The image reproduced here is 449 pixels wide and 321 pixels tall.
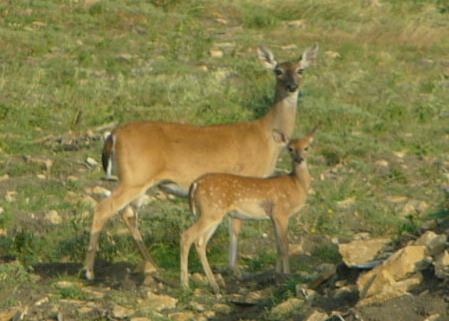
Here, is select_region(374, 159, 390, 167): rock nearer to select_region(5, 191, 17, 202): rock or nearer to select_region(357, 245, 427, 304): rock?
select_region(5, 191, 17, 202): rock

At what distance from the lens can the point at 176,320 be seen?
28.6 feet

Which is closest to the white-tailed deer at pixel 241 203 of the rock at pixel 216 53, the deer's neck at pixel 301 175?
the deer's neck at pixel 301 175

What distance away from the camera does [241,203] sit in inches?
390

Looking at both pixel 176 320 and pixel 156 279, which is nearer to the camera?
pixel 176 320

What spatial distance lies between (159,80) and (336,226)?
18.1 ft

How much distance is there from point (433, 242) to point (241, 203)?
194 cm

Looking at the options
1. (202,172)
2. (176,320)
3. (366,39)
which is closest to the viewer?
(176,320)

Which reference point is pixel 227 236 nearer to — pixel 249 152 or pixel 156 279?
pixel 249 152

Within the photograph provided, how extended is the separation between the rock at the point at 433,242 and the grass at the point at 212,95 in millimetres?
1663

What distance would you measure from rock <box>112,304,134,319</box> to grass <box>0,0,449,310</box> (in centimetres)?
143

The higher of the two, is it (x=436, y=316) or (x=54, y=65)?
(x=436, y=316)

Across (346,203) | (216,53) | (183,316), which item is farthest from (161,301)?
(216,53)

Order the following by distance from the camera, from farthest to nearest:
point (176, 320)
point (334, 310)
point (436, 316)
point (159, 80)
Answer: point (159, 80) < point (176, 320) < point (334, 310) < point (436, 316)

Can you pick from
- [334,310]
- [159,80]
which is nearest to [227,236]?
[334,310]
